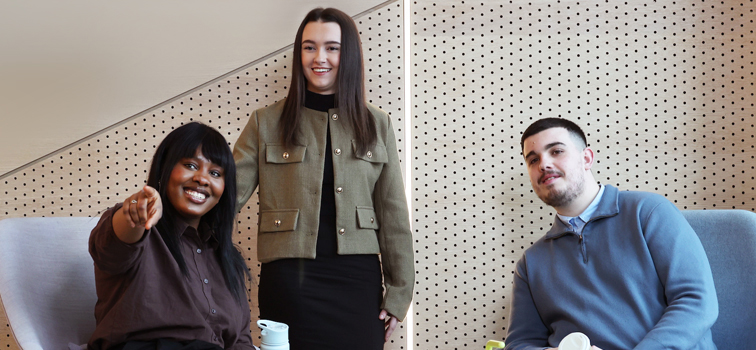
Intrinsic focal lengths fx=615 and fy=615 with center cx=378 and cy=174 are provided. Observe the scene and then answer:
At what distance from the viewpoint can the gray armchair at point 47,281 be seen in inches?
64.0

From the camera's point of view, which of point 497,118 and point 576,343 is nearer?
point 576,343

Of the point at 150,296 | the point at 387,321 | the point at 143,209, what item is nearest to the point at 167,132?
the point at 387,321

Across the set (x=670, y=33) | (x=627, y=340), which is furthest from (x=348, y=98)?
(x=670, y=33)

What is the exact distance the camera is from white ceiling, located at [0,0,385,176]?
2764 millimetres

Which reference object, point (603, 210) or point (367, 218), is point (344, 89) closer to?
point (367, 218)

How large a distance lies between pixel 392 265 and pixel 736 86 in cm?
180

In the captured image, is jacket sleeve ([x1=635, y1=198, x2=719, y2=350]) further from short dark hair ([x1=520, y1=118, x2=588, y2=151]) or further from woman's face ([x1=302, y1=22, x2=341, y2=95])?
woman's face ([x1=302, y1=22, x2=341, y2=95])

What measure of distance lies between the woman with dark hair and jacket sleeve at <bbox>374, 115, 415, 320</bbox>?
2.13ft

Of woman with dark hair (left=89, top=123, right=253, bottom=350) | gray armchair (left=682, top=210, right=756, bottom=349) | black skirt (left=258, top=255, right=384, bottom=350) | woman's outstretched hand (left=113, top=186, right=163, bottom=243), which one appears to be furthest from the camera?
black skirt (left=258, top=255, right=384, bottom=350)

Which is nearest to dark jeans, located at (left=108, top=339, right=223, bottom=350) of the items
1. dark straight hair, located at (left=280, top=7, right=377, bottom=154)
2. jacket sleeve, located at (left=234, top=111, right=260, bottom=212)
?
jacket sleeve, located at (left=234, top=111, right=260, bottom=212)

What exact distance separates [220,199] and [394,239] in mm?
758

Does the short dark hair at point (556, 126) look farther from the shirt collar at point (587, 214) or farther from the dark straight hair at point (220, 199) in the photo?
the dark straight hair at point (220, 199)

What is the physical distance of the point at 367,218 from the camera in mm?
2289

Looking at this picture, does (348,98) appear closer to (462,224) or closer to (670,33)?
(462,224)
